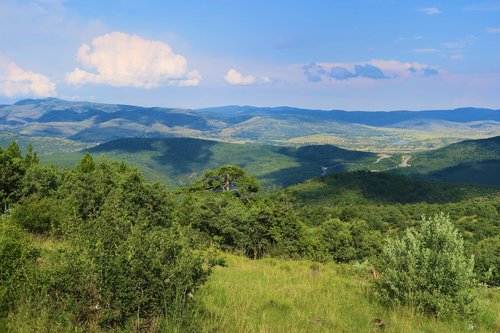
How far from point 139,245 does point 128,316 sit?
104cm

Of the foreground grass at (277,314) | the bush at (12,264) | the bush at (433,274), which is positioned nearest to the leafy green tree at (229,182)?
the foreground grass at (277,314)

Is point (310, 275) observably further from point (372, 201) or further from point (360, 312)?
point (372, 201)

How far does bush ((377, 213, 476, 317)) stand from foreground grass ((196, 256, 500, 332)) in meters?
0.36

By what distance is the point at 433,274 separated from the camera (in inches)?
321

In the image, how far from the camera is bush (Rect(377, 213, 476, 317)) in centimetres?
802

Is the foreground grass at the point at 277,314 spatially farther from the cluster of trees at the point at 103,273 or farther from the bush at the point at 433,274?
the bush at the point at 433,274

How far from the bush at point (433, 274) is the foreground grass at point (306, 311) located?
1.17 ft

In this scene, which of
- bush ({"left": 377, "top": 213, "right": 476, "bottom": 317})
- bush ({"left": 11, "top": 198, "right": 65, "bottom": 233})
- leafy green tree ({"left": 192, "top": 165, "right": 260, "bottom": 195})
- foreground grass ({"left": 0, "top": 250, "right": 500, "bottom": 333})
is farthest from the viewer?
leafy green tree ({"left": 192, "top": 165, "right": 260, "bottom": 195})

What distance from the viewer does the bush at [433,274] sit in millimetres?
8016

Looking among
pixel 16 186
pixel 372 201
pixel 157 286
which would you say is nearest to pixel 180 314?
pixel 157 286

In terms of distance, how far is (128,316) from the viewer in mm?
5617

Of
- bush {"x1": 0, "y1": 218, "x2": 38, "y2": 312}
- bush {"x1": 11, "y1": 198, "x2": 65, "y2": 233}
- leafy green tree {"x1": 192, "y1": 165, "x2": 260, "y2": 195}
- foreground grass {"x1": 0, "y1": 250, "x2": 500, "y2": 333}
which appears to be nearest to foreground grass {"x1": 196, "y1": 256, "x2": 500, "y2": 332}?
foreground grass {"x1": 0, "y1": 250, "x2": 500, "y2": 333}

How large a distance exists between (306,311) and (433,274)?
9.49 ft

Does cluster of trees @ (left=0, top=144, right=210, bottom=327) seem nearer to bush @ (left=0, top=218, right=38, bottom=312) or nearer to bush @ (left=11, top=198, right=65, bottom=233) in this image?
bush @ (left=0, top=218, right=38, bottom=312)
